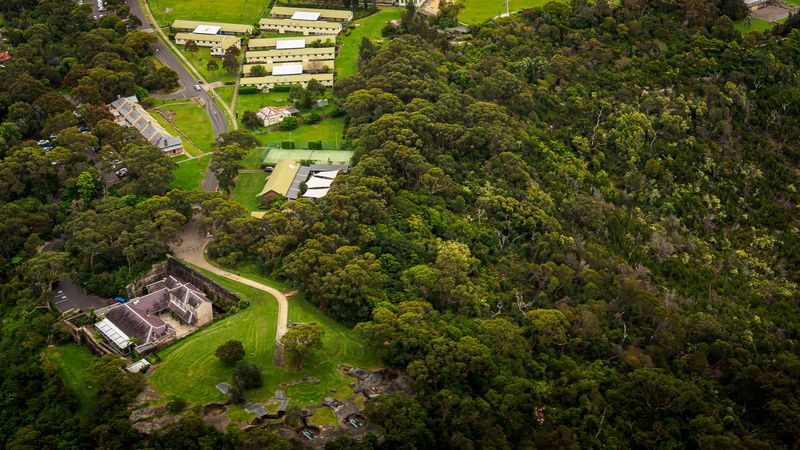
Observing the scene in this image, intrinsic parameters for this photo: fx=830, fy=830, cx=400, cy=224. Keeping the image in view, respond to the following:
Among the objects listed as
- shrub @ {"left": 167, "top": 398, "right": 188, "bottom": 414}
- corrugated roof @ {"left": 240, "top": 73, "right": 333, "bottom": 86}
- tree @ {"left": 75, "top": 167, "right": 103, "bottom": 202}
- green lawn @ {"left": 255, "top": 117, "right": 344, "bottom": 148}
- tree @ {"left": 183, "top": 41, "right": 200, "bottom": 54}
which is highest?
tree @ {"left": 183, "top": 41, "right": 200, "bottom": 54}

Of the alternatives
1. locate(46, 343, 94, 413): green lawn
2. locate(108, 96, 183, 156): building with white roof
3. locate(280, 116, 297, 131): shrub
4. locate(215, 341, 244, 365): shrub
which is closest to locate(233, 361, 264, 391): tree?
locate(215, 341, 244, 365): shrub

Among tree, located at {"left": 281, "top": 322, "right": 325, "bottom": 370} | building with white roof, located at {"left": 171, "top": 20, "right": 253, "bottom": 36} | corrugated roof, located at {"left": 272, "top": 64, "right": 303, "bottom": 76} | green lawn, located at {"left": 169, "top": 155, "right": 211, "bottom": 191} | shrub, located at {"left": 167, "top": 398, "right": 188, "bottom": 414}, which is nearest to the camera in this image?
shrub, located at {"left": 167, "top": 398, "right": 188, "bottom": 414}

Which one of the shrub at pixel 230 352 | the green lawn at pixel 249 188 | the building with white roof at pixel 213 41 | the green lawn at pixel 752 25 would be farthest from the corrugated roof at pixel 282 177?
the green lawn at pixel 752 25

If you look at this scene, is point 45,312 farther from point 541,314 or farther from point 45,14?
point 45,14

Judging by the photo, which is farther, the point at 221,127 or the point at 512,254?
the point at 221,127

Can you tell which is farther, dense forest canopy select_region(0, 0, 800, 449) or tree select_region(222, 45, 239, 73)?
Answer: tree select_region(222, 45, 239, 73)

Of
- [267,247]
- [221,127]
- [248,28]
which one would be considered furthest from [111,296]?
[248,28]

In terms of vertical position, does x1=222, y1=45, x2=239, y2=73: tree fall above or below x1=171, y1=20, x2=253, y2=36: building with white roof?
below

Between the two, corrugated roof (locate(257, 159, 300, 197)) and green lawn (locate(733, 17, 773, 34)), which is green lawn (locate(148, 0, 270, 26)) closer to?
corrugated roof (locate(257, 159, 300, 197))
